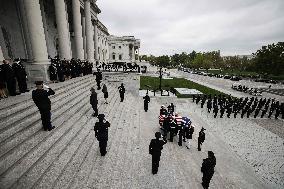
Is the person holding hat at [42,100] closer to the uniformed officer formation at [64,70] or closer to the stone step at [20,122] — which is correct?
the stone step at [20,122]

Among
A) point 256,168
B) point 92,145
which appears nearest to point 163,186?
point 92,145

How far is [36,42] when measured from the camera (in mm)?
12570

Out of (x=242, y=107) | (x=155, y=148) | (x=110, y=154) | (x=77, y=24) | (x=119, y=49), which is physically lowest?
(x=242, y=107)

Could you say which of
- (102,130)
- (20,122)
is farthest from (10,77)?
(102,130)

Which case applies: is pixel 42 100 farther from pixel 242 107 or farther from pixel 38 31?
pixel 242 107

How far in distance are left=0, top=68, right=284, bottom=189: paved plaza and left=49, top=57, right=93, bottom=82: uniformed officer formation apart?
241 centimetres

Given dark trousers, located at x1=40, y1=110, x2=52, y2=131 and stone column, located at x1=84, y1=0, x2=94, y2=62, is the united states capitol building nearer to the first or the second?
stone column, located at x1=84, y1=0, x2=94, y2=62

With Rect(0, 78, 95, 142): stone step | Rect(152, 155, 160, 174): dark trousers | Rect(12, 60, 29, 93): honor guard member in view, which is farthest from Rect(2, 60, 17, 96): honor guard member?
Rect(152, 155, 160, 174): dark trousers

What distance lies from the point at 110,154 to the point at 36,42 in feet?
31.3

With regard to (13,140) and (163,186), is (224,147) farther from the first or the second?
(13,140)

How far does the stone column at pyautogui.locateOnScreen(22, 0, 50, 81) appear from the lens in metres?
11.9

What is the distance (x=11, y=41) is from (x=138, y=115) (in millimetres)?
15588

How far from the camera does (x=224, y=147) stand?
1041 cm

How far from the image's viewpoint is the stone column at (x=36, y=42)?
11.9m
